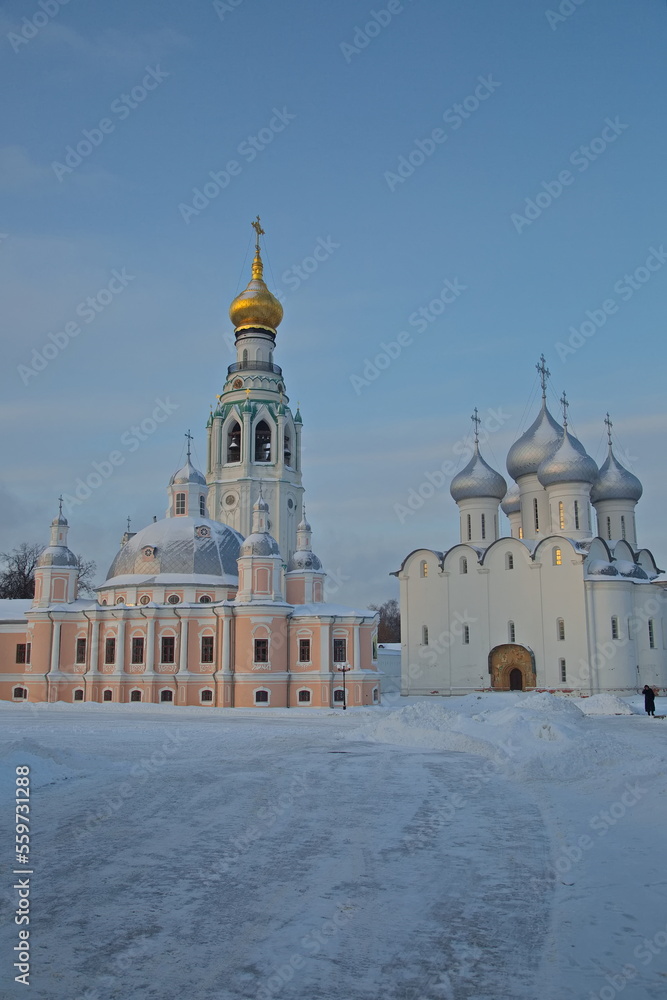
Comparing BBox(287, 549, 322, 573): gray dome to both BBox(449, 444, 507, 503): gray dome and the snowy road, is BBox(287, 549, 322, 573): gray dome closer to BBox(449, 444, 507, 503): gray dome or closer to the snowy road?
BBox(449, 444, 507, 503): gray dome

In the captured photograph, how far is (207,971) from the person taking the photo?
5.54m

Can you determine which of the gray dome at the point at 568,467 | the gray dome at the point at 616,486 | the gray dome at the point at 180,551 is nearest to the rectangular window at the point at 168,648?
the gray dome at the point at 180,551

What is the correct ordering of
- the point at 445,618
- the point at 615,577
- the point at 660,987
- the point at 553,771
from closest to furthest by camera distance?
1. the point at 660,987
2. the point at 553,771
3. the point at 615,577
4. the point at 445,618

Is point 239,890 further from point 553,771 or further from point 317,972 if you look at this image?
point 553,771

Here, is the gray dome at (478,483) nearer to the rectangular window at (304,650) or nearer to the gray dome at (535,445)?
the gray dome at (535,445)

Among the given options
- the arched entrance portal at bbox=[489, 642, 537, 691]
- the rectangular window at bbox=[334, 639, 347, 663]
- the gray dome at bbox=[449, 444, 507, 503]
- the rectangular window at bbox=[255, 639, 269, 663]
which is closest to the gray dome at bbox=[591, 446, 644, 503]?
the gray dome at bbox=[449, 444, 507, 503]

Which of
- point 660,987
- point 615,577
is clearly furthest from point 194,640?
point 660,987

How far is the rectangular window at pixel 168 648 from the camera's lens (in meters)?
40.0

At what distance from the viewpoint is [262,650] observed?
126 feet

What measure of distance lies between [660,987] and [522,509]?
42.7 metres

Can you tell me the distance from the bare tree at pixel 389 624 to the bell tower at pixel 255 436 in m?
30.2

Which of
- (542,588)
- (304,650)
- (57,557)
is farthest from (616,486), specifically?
(57,557)

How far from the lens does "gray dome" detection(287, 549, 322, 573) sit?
44.4m

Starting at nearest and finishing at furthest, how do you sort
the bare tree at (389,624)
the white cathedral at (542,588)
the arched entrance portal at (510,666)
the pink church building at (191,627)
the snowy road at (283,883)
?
the snowy road at (283,883), the pink church building at (191,627), the white cathedral at (542,588), the arched entrance portal at (510,666), the bare tree at (389,624)
